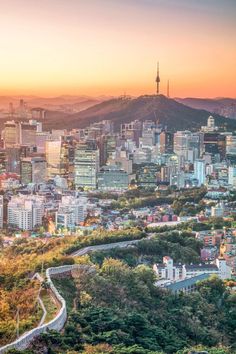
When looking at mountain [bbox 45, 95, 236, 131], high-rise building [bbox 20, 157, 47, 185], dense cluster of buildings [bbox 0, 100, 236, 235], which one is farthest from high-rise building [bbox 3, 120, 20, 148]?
high-rise building [bbox 20, 157, 47, 185]

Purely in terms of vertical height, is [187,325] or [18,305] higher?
[18,305]

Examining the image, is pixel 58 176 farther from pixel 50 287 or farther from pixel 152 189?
pixel 50 287

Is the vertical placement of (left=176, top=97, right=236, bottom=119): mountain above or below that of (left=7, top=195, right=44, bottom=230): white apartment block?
above

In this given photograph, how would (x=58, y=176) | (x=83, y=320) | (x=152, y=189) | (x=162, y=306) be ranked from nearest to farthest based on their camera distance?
(x=83, y=320)
(x=162, y=306)
(x=152, y=189)
(x=58, y=176)

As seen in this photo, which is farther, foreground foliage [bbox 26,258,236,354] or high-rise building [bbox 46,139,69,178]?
high-rise building [bbox 46,139,69,178]

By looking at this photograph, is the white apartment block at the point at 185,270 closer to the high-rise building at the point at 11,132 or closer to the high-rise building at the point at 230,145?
the high-rise building at the point at 11,132

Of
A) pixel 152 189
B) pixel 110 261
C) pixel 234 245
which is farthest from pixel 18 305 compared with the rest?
pixel 152 189

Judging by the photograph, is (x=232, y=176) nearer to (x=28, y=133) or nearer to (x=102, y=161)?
(x=102, y=161)

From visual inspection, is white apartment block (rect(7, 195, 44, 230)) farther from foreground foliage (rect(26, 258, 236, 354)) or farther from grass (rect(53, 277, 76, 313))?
grass (rect(53, 277, 76, 313))
